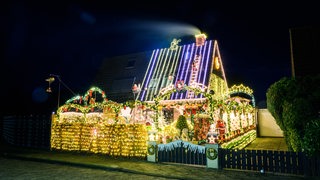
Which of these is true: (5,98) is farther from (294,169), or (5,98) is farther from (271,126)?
(294,169)

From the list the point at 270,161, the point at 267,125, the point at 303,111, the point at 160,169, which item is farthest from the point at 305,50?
the point at 160,169

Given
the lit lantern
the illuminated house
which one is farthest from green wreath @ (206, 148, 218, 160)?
the lit lantern

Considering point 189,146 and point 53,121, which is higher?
point 53,121

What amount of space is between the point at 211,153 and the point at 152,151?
9.18ft

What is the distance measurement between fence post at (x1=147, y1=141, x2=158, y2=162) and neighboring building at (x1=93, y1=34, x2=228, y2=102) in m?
9.13

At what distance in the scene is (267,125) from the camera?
24.2 meters

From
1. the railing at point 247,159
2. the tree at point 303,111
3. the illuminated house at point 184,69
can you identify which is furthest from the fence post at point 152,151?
the illuminated house at point 184,69

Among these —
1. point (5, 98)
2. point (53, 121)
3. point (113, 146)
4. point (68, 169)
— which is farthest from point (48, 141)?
point (5, 98)

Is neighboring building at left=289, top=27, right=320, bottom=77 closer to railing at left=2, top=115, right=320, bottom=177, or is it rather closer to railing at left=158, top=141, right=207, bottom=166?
railing at left=2, top=115, right=320, bottom=177

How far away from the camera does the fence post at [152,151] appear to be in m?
11.6

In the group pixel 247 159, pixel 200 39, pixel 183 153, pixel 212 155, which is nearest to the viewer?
pixel 247 159

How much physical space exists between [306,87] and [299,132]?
5.65 ft

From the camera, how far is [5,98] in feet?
121

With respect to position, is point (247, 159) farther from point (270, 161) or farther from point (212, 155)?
point (212, 155)
